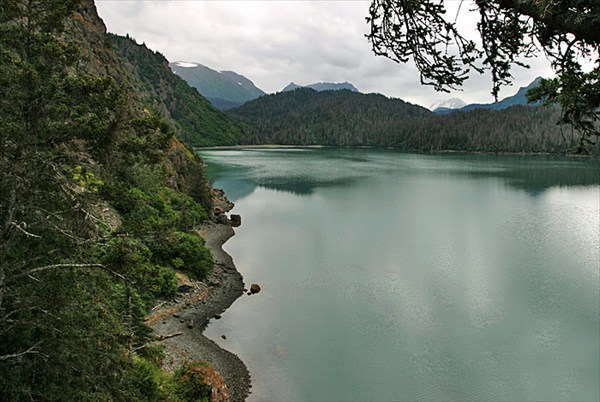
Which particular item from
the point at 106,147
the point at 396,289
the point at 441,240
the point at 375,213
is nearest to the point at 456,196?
the point at 375,213

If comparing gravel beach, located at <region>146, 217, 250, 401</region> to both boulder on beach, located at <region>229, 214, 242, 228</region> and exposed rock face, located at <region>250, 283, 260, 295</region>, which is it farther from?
boulder on beach, located at <region>229, 214, 242, 228</region>

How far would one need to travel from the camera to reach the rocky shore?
16859 millimetres

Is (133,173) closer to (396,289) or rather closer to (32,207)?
(396,289)

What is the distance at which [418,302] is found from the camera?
24516 mm

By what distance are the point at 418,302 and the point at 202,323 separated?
1132 cm

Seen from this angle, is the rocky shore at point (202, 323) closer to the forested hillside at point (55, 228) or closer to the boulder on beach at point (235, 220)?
the forested hillside at point (55, 228)

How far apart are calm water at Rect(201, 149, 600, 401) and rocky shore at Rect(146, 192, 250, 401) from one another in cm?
70

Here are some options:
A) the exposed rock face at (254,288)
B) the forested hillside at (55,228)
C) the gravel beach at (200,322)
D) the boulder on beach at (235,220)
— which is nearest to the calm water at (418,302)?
the exposed rock face at (254,288)

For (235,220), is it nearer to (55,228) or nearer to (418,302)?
(418,302)

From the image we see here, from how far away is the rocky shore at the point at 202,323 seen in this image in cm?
1686

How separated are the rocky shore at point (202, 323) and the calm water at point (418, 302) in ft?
2.29

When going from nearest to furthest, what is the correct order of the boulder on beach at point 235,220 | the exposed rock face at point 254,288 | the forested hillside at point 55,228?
the forested hillside at point 55,228
the exposed rock face at point 254,288
the boulder on beach at point 235,220

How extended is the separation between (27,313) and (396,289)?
21.9 meters

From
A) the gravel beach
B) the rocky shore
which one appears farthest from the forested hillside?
the gravel beach
